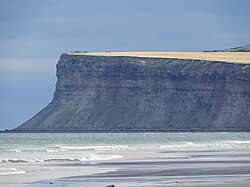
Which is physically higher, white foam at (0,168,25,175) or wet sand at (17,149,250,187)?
white foam at (0,168,25,175)

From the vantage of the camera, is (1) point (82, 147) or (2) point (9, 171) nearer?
(2) point (9, 171)

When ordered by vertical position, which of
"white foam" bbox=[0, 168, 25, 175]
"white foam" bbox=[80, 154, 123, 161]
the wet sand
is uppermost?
"white foam" bbox=[0, 168, 25, 175]

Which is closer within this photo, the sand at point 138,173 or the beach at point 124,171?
the sand at point 138,173

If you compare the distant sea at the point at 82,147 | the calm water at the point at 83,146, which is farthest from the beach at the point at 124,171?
the calm water at the point at 83,146

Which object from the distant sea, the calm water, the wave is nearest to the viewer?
the wave

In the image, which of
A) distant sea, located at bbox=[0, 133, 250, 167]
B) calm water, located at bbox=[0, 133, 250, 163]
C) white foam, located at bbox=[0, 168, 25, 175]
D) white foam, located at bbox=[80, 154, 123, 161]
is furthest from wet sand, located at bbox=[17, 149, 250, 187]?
calm water, located at bbox=[0, 133, 250, 163]

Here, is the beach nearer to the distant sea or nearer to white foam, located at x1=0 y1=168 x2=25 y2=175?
white foam, located at x1=0 y1=168 x2=25 y2=175

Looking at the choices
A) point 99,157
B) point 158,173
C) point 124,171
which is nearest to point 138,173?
point 158,173

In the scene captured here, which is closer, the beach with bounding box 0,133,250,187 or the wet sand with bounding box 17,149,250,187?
the wet sand with bounding box 17,149,250,187

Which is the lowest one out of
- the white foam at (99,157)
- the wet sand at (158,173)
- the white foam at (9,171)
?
the wet sand at (158,173)

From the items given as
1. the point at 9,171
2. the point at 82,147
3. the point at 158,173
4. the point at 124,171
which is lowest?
the point at 158,173

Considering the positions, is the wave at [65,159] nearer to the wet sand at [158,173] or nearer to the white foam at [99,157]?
the white foam at [99,157]

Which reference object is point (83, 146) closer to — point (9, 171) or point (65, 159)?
point (65, 159)

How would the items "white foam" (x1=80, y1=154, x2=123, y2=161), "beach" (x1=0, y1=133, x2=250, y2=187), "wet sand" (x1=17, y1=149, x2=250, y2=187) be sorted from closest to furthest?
"wet sand" (x1=17, y1=149, x2=250, y2=187)
"beach" (x1=0, y1=133, x2=250, y2=187)
"white foam" (x1=80, y1=154, x2=123, y2=161)
